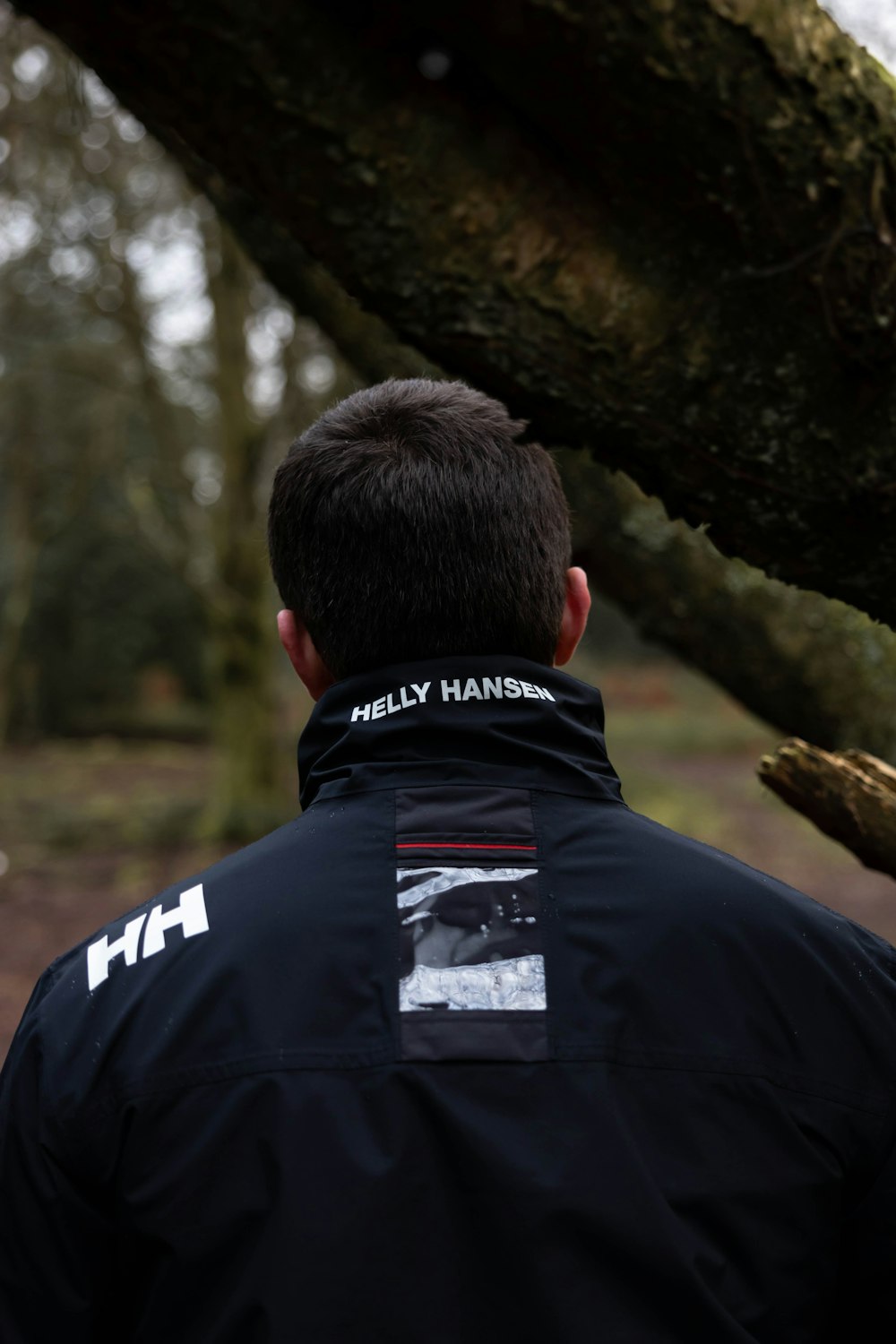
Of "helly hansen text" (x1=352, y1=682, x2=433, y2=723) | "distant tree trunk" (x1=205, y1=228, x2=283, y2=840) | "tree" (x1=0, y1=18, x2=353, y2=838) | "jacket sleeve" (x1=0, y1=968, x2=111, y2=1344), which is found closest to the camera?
"jacket sleeve" (x1=0, y1=968, x2=111, y2=1344)

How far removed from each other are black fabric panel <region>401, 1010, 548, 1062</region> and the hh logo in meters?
0.25

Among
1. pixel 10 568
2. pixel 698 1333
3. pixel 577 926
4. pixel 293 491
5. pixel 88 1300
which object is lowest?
pixel 698 1333

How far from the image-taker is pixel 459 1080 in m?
1.24

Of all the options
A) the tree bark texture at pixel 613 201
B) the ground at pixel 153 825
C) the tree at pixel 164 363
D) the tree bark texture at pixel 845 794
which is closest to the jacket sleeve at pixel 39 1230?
the tree bark texture at pixel 613 201

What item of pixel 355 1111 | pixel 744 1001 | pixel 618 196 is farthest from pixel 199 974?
pixel 618 196

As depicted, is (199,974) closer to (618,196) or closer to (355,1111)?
(355,1111)

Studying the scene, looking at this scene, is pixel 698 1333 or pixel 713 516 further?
pixel 713 516

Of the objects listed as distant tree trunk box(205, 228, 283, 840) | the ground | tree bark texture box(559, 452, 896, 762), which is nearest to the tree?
distant tree trunk box(205, 228, 283, 840)

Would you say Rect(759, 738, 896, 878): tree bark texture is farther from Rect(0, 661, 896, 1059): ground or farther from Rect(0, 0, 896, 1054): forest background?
Rect(0, 661, 896, 1059): ground

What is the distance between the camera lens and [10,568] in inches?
811

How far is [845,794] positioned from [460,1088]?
32.1 inches

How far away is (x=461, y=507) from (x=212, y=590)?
10.9 meters

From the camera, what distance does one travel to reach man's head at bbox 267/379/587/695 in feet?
4.91

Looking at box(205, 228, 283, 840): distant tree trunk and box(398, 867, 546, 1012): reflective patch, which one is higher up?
box(205, 228, 283, 840): distant tree trunk
